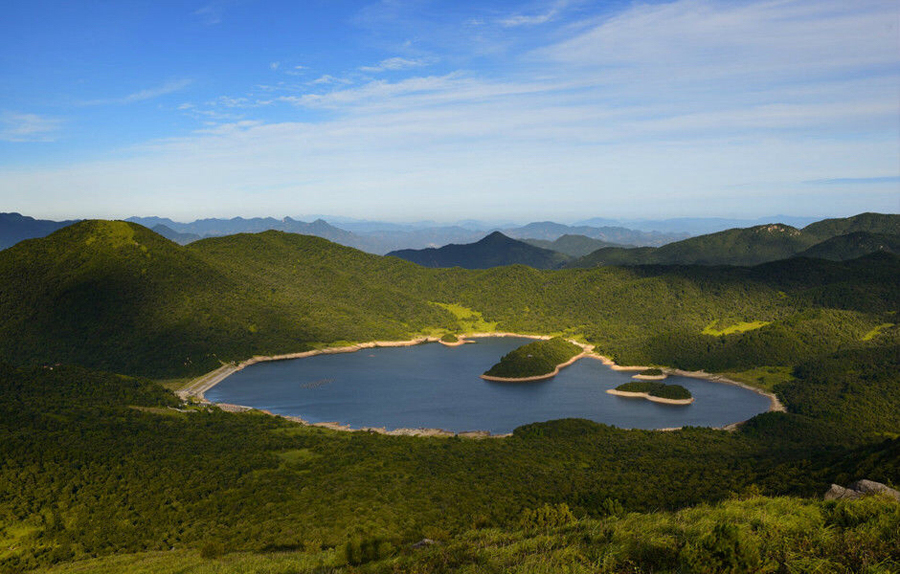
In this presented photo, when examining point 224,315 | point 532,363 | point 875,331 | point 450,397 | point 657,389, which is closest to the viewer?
point 657,389

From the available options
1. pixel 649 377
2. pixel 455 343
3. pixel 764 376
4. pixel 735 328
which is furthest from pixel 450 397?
pixel 735 328

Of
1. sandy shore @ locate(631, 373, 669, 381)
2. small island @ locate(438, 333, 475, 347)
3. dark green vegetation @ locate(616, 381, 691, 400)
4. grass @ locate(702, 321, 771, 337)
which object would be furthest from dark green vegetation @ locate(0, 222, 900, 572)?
small island @ locate(438, 333, 475, 347)

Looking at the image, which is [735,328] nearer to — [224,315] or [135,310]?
[224,315]

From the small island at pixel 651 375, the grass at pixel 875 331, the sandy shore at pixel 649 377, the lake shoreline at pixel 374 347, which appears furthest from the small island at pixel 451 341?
the grass at pixel 875 331

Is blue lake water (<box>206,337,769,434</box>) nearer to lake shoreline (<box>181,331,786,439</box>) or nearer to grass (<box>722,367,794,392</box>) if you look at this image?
lake shoreline (<box>181,331,786,439</box>)

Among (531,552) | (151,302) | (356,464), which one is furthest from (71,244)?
(531,552)

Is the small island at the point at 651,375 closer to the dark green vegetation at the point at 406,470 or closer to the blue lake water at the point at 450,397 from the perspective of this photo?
the blue lake water at the point at 450,397
